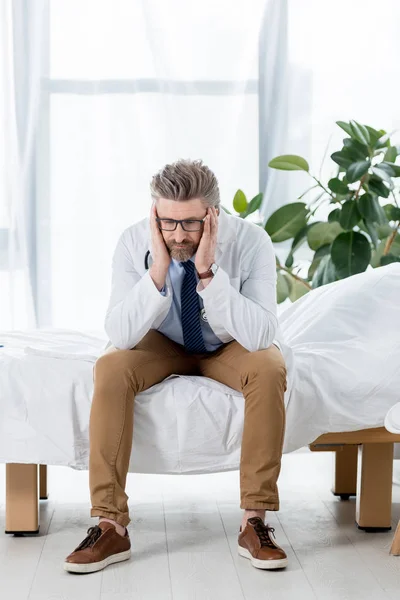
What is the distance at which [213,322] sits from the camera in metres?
2.39

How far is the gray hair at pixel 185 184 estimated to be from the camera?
7.41 feet

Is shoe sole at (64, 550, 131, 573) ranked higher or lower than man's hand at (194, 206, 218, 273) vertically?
lower

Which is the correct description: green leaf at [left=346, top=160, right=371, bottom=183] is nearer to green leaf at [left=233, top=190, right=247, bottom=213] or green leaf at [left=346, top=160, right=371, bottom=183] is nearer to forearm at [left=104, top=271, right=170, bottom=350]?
green leaf at [left=233, top=190, right=247, bottom=213]

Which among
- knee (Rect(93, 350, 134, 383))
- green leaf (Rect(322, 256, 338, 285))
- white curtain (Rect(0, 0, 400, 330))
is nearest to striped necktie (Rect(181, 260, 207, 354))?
knee (Rect(93, 350, 134, 383))

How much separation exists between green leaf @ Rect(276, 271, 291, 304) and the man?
134cm

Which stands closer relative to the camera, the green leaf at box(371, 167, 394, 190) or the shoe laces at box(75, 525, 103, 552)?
the shoe laces at box(75, 525, 103, 552)

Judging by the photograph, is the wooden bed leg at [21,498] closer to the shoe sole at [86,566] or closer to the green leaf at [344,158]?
the shoe sole at [86,566]

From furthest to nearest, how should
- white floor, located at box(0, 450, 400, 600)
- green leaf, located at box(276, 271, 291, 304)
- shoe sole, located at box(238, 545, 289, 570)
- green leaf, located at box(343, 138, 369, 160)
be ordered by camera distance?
green leaf, located at box(276, 271, 291, 304)
green leaf, located at box(343, 138, 369, 160)
shoe sole, located at box(238, 545, 289, 570)
white floor, located at box(0, 450, 400, 600)

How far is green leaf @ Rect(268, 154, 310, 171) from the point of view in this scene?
3.83 meters

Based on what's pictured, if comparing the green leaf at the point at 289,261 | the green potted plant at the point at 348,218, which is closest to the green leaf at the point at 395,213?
the green potted plant at the point at 348,218

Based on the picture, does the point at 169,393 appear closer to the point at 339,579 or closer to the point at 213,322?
the point at 213,322

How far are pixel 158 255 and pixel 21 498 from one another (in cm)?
74

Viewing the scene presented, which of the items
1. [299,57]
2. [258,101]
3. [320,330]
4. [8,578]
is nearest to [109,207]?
[258,101]

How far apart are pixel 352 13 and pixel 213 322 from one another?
93.1 inches
